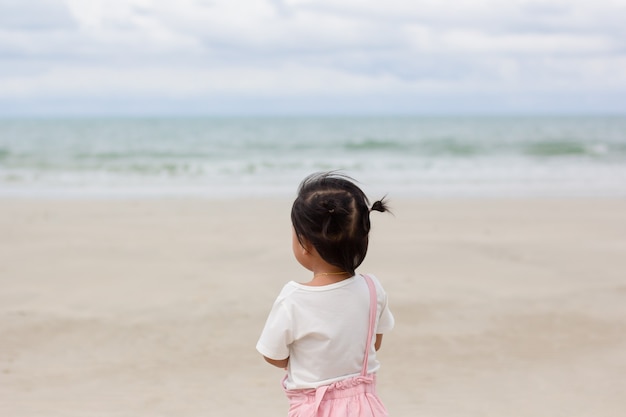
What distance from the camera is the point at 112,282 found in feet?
18.0

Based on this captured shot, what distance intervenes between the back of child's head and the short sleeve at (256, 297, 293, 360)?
0.66 feet

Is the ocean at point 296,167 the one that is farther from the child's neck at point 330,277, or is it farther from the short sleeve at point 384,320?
the child's neck at point 330,277

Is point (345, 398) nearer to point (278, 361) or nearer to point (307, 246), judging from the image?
point (278, 361)

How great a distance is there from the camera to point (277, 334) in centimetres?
201

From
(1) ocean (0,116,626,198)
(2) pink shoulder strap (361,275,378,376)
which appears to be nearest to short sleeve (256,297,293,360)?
(2) pink shoulder strap (361,275,378,376)

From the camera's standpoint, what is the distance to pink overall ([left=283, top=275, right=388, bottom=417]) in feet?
6.79

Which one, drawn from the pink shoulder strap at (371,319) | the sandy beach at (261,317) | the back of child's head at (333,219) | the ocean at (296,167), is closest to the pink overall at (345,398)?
the pink shoulder strap at (371,319)

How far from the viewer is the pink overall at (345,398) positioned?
207 centimetres

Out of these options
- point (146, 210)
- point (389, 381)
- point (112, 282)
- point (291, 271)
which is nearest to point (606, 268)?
point (291, 271)

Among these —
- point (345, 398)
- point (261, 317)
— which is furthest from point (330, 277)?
point (261, 317)

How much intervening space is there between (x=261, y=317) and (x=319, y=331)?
8.96 feet

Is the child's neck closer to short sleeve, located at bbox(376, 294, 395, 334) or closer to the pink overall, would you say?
the pink overall

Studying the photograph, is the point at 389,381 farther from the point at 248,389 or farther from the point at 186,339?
the point at 186,339

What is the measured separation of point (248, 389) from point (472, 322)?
173 cm
